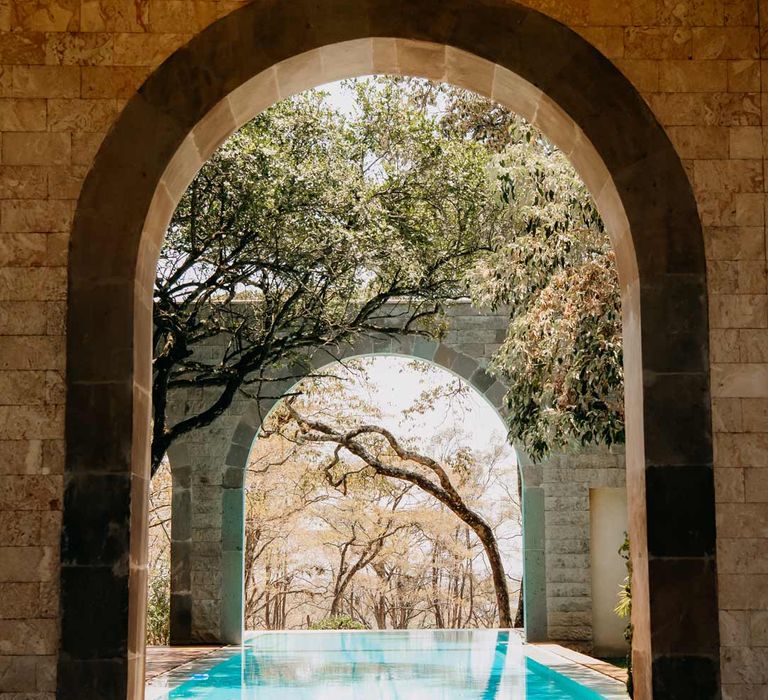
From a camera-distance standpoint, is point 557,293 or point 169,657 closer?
point 557,293

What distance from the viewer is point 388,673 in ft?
31.1

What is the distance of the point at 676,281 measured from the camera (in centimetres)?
466

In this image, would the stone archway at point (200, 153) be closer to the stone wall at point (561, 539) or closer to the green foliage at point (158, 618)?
the stone wall at point (561, 539)

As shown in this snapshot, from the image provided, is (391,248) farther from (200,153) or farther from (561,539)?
(200,153)

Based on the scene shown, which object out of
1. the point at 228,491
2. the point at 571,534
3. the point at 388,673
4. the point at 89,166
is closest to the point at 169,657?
the point at 228,491

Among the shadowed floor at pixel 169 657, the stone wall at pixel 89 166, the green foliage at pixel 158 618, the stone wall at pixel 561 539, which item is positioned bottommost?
the green foliage at pixel 158 618

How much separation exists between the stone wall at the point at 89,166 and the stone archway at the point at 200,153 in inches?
2.7

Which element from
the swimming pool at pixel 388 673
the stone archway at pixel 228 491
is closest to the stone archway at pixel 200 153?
the swimming pool at pixel 388 673

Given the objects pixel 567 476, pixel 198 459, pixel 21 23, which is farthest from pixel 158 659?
pixel 21 23

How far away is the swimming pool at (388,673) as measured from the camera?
8.14 metres

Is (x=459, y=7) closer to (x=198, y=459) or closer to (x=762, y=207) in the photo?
(x=762, y=207)

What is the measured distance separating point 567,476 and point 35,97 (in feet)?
29.0

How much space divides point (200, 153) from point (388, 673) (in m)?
5.77

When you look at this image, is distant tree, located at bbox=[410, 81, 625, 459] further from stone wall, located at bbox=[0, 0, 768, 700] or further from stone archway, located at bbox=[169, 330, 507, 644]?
stone archway, located at bbox=[169, 330, 507, 644]
